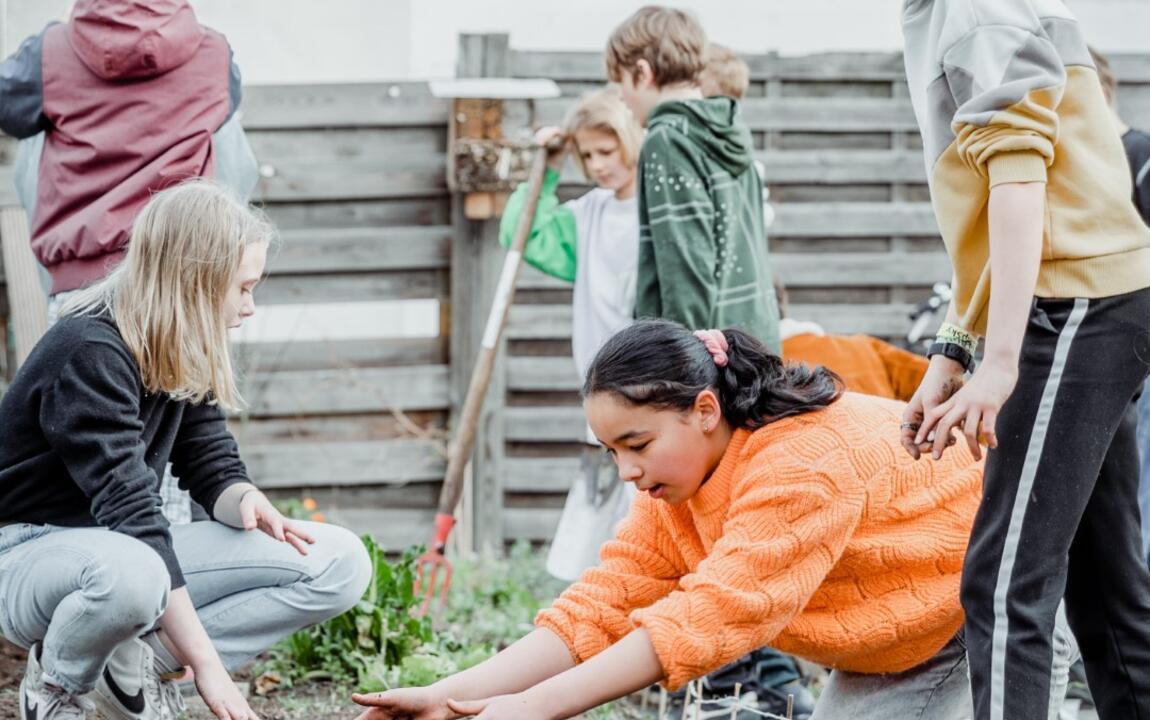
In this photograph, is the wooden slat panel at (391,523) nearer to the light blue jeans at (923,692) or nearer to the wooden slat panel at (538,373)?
the wooden slat panel at (538,373)

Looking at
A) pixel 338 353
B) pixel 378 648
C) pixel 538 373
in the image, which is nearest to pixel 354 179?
pixel 338 353

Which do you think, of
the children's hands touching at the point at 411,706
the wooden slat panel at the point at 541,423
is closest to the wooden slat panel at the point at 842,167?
the wooden slat panel at the point at 541,423

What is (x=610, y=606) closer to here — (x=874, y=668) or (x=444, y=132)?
(x=874, y=668)

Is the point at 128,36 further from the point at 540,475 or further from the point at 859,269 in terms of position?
the point at 859,269

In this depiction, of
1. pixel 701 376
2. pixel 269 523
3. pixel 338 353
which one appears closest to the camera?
pixel 701 376

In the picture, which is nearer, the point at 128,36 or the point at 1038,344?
the point at 1038,344

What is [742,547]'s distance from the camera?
84.8 inches

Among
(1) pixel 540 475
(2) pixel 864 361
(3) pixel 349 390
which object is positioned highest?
(2) pixel 864 361

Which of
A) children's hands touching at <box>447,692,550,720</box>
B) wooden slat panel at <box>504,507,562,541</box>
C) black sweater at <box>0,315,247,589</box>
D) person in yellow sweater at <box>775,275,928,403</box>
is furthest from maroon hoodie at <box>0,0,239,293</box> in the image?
wooden slat panel at <box>504,507,562,541</box>

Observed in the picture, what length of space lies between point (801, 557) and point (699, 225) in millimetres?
1661

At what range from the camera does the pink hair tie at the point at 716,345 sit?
7.59ft

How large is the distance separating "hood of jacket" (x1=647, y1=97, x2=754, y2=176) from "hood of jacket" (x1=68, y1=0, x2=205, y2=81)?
4.05ft

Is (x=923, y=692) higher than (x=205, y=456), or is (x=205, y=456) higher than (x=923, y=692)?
(x=205, y=456)

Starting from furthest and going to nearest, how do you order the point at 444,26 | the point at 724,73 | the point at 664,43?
the point at 444,26 → the point at 724,73 → the point at 664,43
